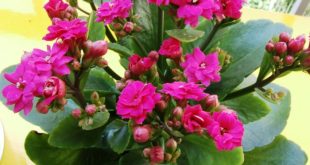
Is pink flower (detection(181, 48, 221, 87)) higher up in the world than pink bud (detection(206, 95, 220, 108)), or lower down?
higher up

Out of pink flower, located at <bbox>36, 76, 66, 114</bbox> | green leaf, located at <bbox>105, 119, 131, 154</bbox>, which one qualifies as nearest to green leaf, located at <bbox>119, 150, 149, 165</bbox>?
green leaf, located at <bbox>105, 119, 131, 154</bbox>

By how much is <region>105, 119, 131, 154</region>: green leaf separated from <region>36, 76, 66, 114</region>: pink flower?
0.29 ft

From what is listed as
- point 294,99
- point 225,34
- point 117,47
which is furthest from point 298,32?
point 117,47

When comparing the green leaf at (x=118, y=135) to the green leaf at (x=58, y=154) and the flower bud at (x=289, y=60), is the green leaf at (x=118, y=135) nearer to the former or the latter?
the green leaf at (x=58, y=154)

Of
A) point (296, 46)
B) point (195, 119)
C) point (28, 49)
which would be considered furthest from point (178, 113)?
point (28, 49)

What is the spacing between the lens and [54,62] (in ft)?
1.00

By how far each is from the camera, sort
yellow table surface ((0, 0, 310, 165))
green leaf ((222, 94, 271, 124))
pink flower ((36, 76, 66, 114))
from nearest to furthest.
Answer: pink flower ((36, 76, 66, 114)) → green leaf ((222, 94, 271, 124)) → yellow table surface ((0, 0, 310, 165))

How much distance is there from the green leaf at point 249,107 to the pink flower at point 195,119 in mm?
104

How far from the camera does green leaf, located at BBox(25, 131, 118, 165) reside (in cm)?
39

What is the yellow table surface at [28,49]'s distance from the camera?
0.64 m

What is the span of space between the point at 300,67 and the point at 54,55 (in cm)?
20

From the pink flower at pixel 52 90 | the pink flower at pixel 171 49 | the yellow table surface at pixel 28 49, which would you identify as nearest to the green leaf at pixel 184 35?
the pink flower at pixel 171 49

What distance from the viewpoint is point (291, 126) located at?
2.32ft

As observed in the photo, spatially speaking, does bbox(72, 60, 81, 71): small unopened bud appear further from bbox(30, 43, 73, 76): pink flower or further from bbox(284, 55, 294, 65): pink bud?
bbox(284, 55, 294, 65): pink bud
